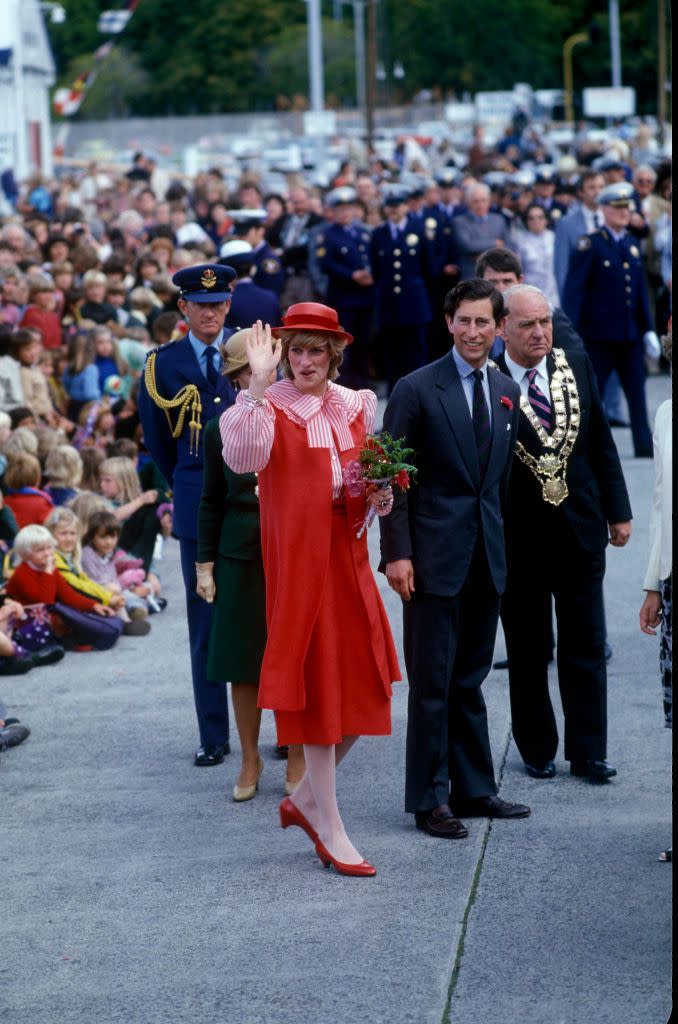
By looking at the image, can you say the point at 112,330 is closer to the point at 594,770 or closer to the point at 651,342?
the point at 651,342

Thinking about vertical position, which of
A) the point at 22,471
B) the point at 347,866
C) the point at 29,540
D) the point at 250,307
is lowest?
the point at 347,866

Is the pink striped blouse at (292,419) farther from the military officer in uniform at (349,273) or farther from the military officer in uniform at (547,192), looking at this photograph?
the military officer in uniform at (547,192)

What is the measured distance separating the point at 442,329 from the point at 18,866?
11.4 meters

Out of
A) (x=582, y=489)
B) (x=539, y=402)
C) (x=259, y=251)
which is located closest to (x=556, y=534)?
(x=582, y=489)

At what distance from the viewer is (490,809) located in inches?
268

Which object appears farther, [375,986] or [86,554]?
[86,554]

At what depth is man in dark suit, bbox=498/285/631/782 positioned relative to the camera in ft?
23.7

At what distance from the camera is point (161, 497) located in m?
11.7

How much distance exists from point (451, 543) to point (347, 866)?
1129 mm

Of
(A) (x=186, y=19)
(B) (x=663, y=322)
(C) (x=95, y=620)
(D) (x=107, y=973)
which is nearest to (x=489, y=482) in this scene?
(D) (x=107, y=973)

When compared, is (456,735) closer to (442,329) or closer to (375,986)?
(375,986)

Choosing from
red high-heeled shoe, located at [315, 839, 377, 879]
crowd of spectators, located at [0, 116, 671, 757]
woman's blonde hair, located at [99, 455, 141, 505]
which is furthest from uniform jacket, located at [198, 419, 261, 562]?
woman's blonde hair, located at [99, 455, 141, 505]

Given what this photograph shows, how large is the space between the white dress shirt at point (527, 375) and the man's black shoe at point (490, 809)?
4.97ft

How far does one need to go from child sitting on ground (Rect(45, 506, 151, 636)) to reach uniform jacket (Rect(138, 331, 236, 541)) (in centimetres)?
221
